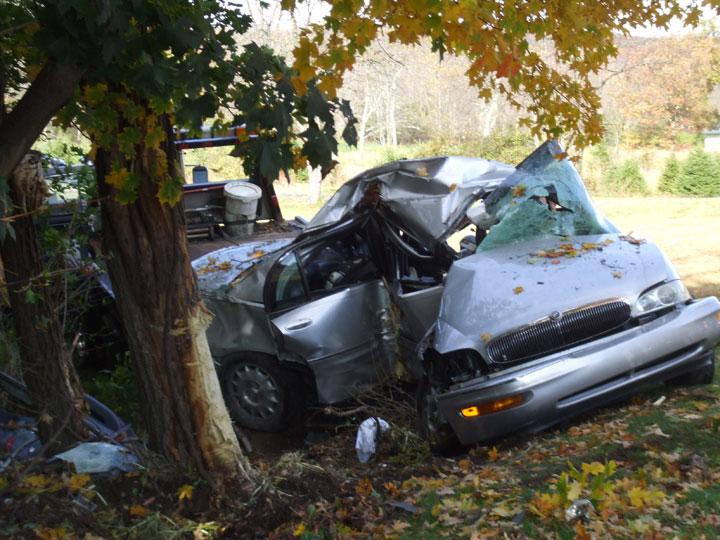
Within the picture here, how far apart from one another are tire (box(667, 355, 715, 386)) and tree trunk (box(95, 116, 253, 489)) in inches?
124

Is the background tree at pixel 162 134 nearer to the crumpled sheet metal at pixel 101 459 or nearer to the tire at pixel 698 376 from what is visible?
the crumpled sheet metal at pixel 101 459

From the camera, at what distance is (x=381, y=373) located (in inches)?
242

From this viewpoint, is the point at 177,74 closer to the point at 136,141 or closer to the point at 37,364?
the point at 136,141

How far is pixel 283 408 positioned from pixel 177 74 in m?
3.56

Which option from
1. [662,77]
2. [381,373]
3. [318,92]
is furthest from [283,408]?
[662,77]

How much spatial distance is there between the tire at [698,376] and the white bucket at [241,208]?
550 cm

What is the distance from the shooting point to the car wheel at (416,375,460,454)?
4.98m

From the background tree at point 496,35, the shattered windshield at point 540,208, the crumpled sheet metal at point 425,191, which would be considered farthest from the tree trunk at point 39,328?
the shattered windshield at point 540,208

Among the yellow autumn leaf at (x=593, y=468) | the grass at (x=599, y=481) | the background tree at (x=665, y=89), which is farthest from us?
the background tree at (x=665, y=89)

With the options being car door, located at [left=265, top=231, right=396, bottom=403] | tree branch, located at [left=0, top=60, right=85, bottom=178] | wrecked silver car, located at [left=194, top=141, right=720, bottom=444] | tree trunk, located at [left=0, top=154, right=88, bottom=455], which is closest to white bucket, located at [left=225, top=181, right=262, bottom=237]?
Answer: wrecked silver car, located at [left=194, top=141, right=720, bottom=444]

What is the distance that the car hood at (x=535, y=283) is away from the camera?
4.81 metres

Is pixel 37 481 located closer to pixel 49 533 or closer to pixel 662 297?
pixel 49 533

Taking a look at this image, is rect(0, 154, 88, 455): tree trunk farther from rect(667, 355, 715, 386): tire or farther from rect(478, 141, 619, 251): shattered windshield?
rect(667, 355, 715, 386): tire

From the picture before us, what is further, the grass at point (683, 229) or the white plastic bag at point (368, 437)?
the grass at point (683, 229)
